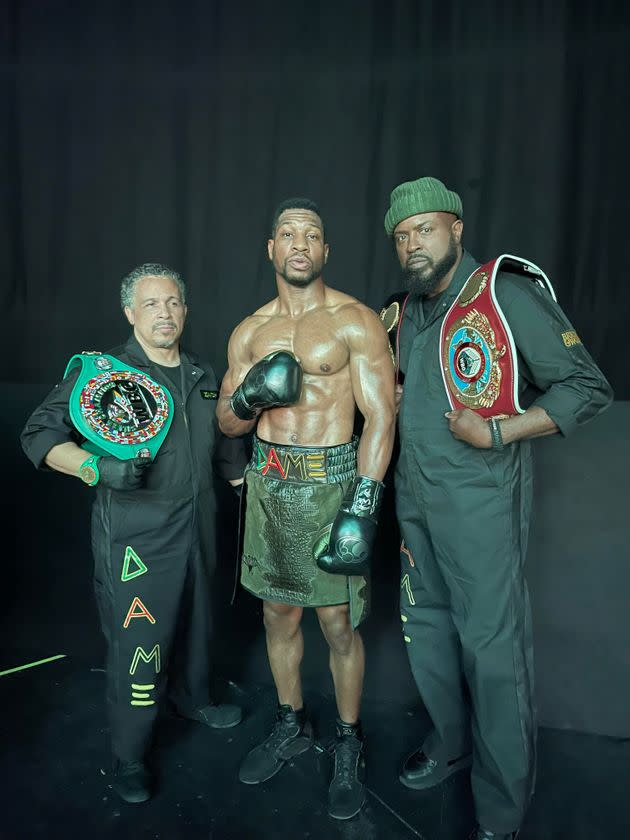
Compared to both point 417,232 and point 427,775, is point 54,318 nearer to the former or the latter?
point 417,232

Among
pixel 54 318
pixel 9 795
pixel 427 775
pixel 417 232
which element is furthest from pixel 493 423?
pixel 54 318

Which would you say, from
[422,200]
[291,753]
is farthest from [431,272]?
[291,753]

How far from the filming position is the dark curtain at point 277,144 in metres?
2.57

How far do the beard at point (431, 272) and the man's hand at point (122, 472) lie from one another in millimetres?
1024

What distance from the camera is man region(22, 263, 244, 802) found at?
2.09m

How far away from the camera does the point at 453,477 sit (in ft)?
6.58

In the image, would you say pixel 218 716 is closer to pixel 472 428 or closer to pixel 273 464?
pixel 273 464

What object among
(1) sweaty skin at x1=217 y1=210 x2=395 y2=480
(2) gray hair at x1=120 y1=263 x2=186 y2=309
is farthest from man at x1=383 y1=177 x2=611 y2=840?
(2) gray hair at x1=120 y1=263 x2=186 y2=309

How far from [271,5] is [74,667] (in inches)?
123

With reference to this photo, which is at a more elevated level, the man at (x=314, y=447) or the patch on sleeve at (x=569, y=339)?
the patch on sleeve at (x=569, y=339)

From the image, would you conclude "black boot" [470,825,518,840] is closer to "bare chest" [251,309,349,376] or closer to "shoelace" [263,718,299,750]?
"shoelace" [263,718,299,750]

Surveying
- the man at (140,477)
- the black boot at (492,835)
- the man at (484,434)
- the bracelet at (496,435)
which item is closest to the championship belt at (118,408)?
the man at (140,477)

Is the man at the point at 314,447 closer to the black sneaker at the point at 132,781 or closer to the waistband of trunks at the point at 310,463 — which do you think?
the waistband of trunks at the point at 310,463

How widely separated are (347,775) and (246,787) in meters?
0.36
